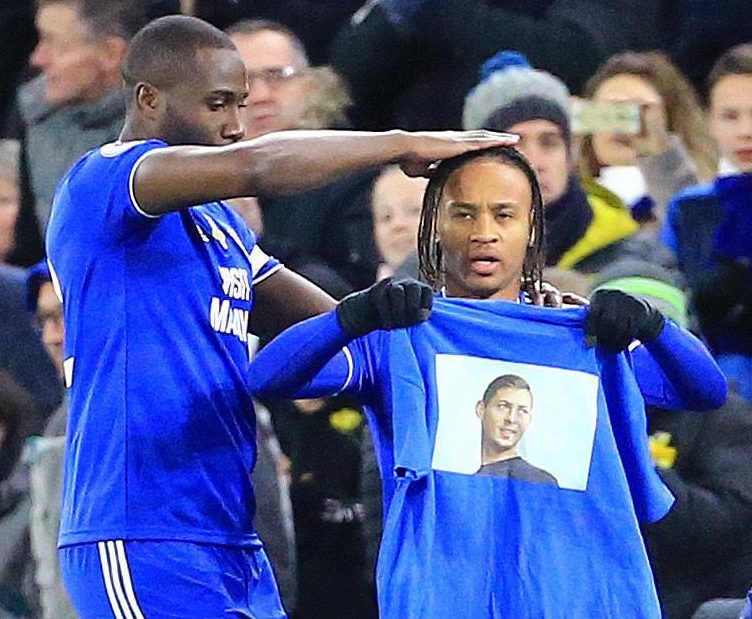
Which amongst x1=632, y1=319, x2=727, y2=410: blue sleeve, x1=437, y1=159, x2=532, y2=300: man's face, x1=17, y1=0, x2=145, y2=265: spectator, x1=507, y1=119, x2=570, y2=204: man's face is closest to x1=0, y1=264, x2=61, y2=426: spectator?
x1=17, y1=0, x2=145, y2=265: spectator

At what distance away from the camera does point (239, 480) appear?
3.61m

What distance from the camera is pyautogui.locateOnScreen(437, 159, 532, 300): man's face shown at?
137 inches

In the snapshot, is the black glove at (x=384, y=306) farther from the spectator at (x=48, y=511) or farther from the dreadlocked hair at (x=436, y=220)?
the spectator at (x=48, y=511)

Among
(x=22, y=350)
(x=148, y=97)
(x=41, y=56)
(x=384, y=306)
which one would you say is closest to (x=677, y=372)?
(x=384, y=306)

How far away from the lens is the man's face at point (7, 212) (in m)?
5.84

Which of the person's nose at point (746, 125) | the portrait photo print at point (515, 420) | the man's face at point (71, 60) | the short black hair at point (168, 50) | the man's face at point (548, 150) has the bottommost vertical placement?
the portrait photo print at point (515, 420)

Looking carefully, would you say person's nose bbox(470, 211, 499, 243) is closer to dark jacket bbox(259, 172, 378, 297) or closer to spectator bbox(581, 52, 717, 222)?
dark jacket bbox(259, 172, 378, 297)

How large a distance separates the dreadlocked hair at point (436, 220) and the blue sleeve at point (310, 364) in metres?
0.23

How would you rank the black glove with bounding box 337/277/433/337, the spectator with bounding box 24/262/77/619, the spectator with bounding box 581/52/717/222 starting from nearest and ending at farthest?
the black glove with bounding box 337/277/433/337, the spectator with bounding box 24/262/77/619, the spectator with bounding box 581/52/717/222

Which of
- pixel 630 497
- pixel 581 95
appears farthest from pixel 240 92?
pixel 581 95

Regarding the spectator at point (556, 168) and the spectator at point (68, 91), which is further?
the spectator at point (68, 91)

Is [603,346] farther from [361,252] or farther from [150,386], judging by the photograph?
[361,252]

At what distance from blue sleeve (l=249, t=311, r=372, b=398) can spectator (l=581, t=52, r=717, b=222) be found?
2.37 meters

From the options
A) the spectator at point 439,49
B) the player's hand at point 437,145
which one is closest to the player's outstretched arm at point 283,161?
the player's hand at point 437,145
